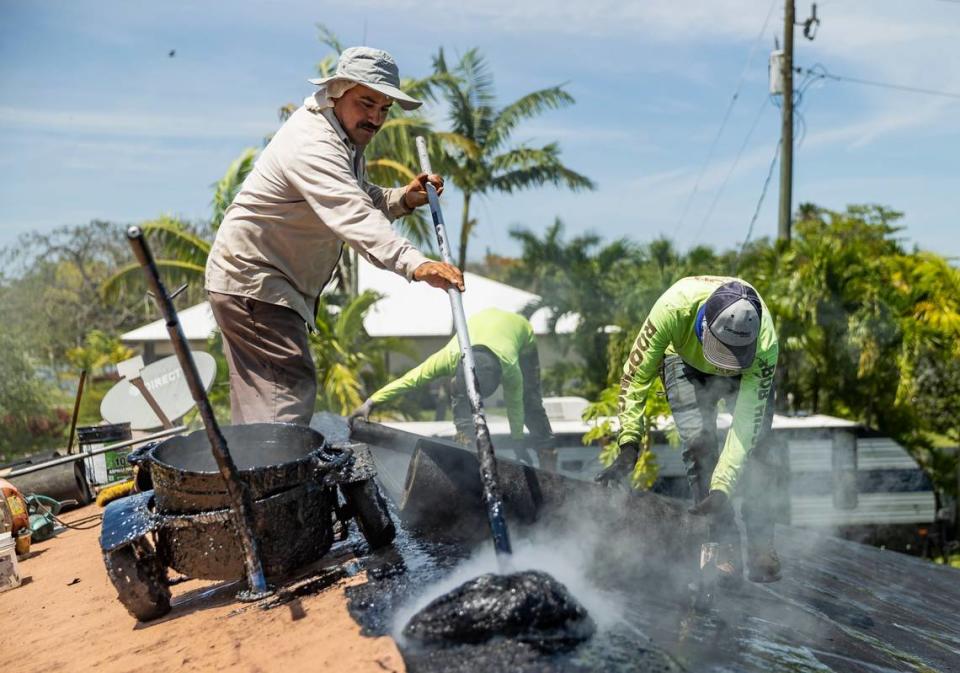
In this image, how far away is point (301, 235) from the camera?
3.69m

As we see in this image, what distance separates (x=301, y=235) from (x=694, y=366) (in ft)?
7.68

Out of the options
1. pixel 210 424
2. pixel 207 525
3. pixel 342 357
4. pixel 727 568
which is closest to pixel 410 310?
pixel 342 357

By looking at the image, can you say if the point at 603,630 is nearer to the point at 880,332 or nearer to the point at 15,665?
the point at 15,665

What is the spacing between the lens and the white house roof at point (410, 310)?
2344 centimetres

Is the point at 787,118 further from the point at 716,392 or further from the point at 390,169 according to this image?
A: the point at 716,392

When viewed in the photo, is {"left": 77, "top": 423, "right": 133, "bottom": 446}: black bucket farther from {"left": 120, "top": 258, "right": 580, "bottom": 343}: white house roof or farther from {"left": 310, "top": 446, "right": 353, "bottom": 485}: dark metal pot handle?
{"left": 120, "top": 258, "right": 580, "bottom": 343}: white house roof

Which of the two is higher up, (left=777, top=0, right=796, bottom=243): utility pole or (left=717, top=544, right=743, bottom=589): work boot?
(left=777, top=0, right=796, bottom=243): utility pole

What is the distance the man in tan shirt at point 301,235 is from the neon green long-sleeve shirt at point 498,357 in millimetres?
2003

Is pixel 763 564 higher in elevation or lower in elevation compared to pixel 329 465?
lower

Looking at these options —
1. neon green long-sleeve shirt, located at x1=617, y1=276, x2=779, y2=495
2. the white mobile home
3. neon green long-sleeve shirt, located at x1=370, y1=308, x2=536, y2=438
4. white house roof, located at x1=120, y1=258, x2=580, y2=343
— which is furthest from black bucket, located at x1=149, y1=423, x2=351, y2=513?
white house roof, located at x1=120, y1=258, x2=580, y2=343

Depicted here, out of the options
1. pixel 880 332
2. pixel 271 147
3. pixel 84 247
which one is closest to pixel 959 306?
pixel 880 332

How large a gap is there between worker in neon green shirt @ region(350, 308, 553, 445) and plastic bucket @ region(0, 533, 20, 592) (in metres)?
2.19

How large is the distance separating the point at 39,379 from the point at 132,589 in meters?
19.9

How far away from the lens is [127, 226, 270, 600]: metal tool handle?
8.16 feet
